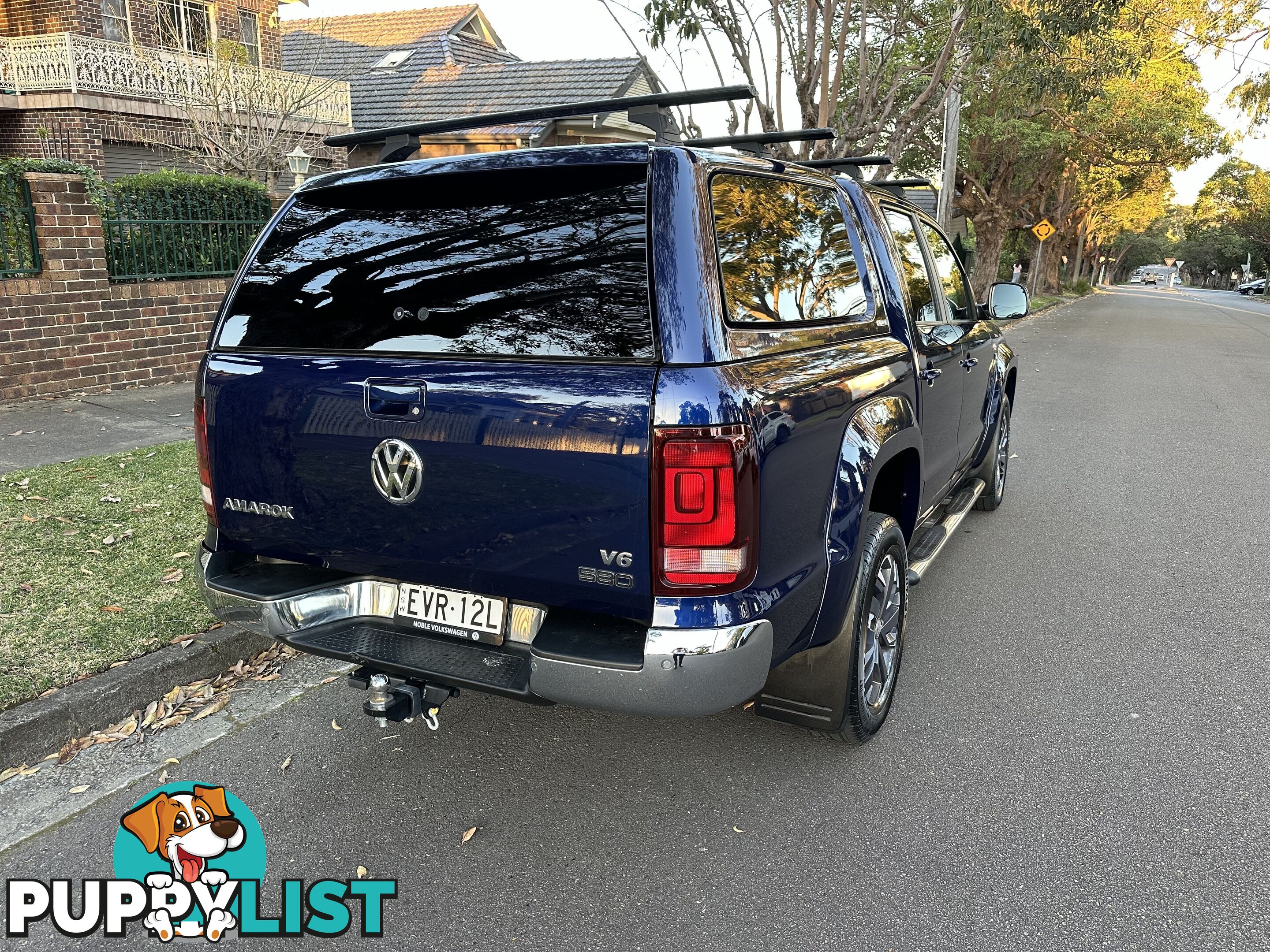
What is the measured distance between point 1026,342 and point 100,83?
755 inches

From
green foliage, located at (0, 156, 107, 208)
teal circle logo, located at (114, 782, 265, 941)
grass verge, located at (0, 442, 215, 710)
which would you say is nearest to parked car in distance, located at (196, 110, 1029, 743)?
teal circle logo, located at (114, 782, 265, 941)

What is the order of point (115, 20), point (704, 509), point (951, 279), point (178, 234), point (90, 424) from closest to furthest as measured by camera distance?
point (704, 509)
point (951, 279)
point (90, 424)
point (178, 234)
point (115, 20)

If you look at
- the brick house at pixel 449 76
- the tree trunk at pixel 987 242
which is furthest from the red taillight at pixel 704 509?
the tree trunk at pixel 987 242

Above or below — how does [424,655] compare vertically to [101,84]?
below

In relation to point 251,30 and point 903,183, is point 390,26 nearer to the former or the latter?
point 251,30

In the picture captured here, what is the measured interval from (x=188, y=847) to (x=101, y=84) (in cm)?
2001

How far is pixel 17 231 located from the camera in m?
8.91

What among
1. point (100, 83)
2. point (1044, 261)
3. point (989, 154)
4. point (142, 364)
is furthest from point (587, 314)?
point (1044, 261)

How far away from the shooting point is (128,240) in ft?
32.9

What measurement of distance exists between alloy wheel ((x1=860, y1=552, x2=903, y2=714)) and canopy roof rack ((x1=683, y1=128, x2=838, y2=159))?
143 cm

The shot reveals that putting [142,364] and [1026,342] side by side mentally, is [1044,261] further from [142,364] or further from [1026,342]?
[142,364]

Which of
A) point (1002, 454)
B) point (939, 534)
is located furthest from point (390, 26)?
point (939, 534)

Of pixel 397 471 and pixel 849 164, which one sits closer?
pixel 397 471

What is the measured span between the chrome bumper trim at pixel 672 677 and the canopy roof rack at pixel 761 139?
57.7 inches
